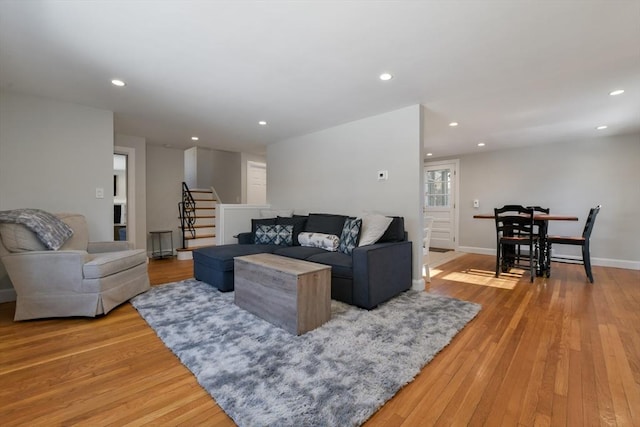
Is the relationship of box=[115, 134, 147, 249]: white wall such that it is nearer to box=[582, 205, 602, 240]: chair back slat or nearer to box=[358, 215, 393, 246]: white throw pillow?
box=[358, 215, 393, 246]: white throw pillow

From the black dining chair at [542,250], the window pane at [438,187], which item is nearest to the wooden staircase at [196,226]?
the window pane at [438,187]

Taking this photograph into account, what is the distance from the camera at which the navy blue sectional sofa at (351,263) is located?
2654 millimetres

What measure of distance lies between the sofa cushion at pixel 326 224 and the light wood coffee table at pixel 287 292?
1190mm

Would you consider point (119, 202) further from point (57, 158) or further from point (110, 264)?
point (110, 264)

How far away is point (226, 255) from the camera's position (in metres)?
3.24

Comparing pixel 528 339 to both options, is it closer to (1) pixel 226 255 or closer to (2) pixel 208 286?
(1) pixel 226 255

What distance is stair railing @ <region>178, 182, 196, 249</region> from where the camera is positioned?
5889 mm

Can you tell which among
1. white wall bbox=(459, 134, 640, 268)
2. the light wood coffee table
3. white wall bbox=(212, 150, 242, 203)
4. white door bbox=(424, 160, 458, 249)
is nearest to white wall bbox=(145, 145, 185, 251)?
white wall bbox=(212, 150, 242, 203)

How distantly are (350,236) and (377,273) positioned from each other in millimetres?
629

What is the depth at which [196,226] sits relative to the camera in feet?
19.6

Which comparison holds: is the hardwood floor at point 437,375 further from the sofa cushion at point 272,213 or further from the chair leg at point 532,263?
the sofa cushion at point 272,213

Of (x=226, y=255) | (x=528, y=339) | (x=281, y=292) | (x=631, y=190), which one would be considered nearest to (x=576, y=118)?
(x=631, y=190)

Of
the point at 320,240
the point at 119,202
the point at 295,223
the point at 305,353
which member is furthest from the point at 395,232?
the point at 119,202

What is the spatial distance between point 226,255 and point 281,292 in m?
1.28
